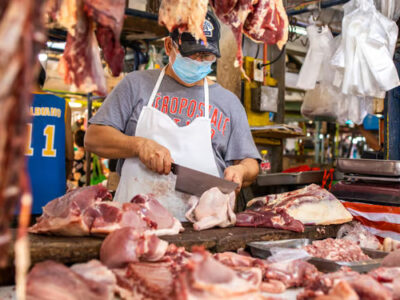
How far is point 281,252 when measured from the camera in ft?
8.38

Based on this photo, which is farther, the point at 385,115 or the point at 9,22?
the point at 385,115

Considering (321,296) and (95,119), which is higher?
(95,119)

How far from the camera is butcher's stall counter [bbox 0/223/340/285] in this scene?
2184 millimetres

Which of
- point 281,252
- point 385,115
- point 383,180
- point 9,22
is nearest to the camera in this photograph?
point 9,22

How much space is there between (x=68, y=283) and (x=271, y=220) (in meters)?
1.70

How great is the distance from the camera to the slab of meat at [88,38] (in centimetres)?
176

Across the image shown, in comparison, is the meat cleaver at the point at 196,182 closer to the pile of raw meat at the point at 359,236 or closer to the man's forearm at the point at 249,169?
the man's forearm at the point at 249,169

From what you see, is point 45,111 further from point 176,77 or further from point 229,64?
point 229,64

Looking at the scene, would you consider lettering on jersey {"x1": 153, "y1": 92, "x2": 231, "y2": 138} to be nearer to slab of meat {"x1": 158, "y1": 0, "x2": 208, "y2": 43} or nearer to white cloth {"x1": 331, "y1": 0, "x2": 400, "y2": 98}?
slab of meat {"x1": 158, "y1": 0, "x2": 208, "y2": 43}

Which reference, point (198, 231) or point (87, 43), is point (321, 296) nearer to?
point (198, 231)

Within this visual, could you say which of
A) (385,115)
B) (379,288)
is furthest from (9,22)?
(385,115)

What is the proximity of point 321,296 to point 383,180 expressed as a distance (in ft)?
7.56

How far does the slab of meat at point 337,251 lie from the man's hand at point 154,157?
3.65 feet

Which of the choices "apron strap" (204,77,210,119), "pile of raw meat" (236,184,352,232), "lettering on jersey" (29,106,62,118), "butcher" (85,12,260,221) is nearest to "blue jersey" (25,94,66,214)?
"lettering on jersey" (29,106,62,118)
